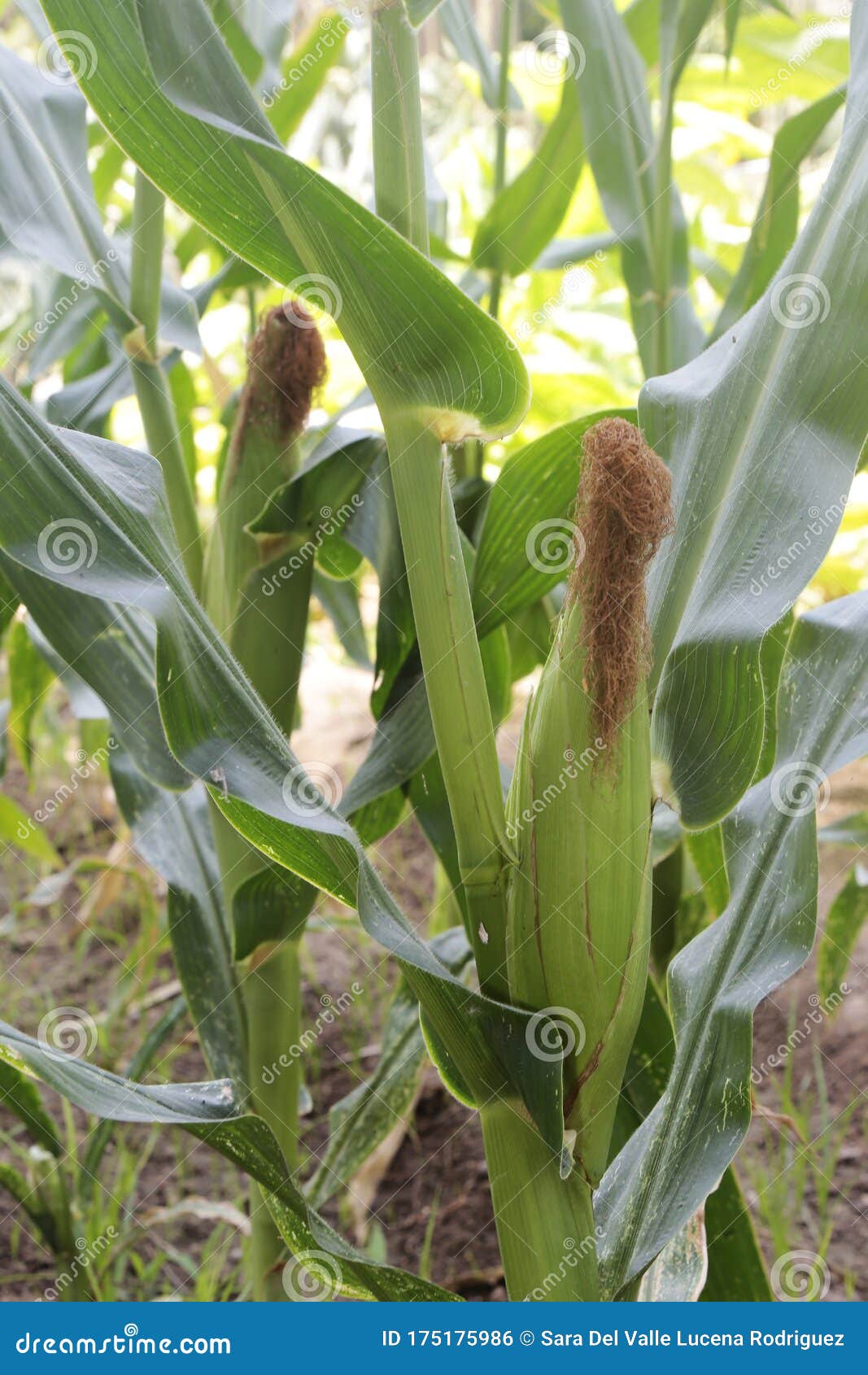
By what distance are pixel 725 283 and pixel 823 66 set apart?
260mm

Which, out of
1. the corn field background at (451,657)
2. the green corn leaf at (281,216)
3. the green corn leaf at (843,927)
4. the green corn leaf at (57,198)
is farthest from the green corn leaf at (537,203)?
the green corn leaf at (843,927)

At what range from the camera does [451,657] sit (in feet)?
1.67

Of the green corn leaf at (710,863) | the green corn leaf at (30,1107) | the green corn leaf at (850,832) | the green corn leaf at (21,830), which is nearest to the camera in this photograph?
the green corn leaf at (30,1107)

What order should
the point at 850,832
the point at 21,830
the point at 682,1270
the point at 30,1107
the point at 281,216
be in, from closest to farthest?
the point at 281,216 < the point at 682,1270 < the point at 30,1107 < the point at 850,832 < the point at 21,830

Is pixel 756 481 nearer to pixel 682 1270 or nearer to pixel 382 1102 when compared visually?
pixel 682 1270

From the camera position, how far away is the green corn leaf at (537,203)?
101cm

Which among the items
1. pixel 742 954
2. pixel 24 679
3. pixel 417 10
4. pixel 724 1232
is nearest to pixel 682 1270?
pixel 724 1232

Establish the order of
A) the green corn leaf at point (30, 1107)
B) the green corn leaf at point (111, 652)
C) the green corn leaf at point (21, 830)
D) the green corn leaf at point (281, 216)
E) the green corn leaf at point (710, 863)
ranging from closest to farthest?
the green corn leaf at point (281, 216) → the green corn leaf at point (111, 652) → the green corn leaf at point (30, 1107) → the green corn leaf at point (710, 863) → the green corn leaf at point (21, 830)

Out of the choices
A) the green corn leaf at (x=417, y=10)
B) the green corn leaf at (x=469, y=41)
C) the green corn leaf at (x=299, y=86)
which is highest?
the green corn leaf at (x=469, y=41)

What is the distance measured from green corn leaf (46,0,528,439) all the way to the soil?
1.89 feet

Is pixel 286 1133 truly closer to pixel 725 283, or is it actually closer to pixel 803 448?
pixel 803 448

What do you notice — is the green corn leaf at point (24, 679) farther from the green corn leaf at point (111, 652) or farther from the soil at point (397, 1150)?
the green corn leaf at point (111, 652)

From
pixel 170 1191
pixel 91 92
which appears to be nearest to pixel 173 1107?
pixel 91 92

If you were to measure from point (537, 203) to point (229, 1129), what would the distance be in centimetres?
88
